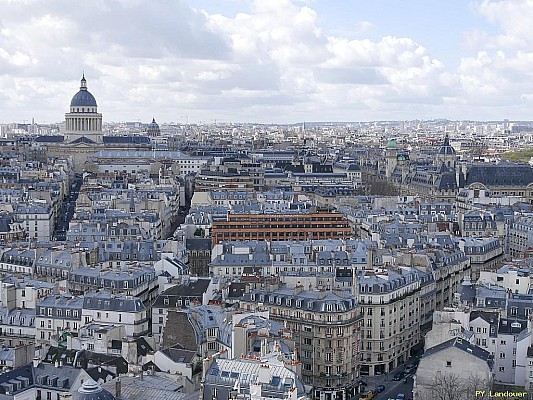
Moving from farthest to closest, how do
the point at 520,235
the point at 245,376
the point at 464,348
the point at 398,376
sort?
the point at 520,235
the point at 398,376
the point at 464,348
the point at 245,376

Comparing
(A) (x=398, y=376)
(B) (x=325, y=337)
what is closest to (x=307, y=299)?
(B) (x=325, y=337)

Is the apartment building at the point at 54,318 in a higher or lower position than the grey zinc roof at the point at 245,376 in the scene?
lower

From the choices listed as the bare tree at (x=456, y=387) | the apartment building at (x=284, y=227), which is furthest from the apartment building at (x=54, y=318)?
the apartment building at (x=284, y=227)

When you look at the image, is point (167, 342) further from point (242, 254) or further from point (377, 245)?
point (377, 245)

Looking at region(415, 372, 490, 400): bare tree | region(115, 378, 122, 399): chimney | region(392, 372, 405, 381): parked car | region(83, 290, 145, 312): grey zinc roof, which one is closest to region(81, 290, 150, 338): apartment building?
region(83, 290, 145, 312): grey zinc roof

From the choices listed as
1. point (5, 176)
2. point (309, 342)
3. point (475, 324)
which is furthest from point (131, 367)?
point (5, 176)

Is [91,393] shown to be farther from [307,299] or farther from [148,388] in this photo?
[307,299]

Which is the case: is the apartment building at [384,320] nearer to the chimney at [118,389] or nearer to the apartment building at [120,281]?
the apartment building at [120,281]

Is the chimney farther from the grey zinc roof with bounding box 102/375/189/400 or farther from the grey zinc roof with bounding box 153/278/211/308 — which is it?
the grey zinc roof with bounding box 153/278/211/308

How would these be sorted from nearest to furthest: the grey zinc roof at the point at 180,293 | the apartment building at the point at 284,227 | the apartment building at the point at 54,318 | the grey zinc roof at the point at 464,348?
the grey zinc roof at the point at 464,348, the apartment building at the point at 54,318, the grey zinc roof at the point at 180,293, the apartment building at the point at 284,227
